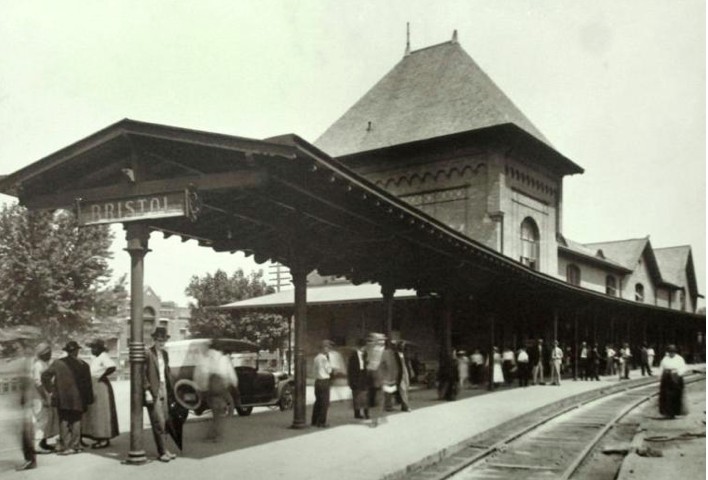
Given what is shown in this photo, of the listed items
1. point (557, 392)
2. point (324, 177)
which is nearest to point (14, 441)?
point (324, 177)

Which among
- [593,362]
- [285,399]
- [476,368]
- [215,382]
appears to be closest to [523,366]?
[476,368]

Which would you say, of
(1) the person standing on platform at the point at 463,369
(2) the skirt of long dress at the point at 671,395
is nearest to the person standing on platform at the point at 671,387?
(2) the skirt of long dress at the point at 671,395

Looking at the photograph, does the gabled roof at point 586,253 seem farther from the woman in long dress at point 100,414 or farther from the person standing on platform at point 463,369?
the woman in long dress at point 100,414

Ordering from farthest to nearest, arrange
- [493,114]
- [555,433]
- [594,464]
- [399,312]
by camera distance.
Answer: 1. [493,114]
2. [399,312]
3. [555,433]
4. [594,464]

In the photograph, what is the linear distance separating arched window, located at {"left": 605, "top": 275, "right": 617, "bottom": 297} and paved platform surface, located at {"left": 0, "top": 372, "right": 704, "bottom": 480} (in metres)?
30.2

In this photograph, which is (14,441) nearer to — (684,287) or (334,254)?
(334,254)

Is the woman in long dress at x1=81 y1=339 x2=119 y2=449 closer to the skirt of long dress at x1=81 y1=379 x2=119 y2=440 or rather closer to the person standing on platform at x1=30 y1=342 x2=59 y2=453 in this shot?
the skirt of long dress at x1=81 y1=379 x2=119 y2=440

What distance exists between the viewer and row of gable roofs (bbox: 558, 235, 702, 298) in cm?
4075

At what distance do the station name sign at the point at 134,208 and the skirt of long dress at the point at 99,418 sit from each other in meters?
2.40

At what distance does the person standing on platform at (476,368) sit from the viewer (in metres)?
22.7

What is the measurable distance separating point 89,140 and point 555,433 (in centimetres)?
969

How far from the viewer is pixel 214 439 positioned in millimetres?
10055

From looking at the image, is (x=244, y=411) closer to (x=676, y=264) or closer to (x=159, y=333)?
(x=159, y=333)

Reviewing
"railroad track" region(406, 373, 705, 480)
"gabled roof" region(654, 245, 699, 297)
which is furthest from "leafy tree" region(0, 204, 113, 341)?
"gabled roof" region(654, 245, 699, 297)
